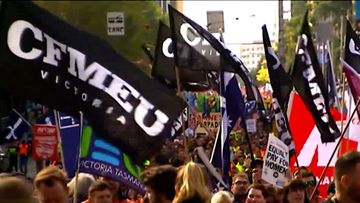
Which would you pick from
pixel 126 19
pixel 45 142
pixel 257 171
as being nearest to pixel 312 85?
pixel 257 171

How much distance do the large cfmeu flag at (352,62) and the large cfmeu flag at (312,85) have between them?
0.66 meters

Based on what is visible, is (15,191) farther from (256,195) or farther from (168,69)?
(168,69)

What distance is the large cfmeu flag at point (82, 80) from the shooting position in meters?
8.37

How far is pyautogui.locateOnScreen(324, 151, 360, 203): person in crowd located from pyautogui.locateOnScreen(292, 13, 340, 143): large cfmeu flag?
7.38 m

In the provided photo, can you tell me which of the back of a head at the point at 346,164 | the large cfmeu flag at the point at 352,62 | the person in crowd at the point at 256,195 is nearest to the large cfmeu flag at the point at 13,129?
the large cfmeu flag at the point at 352,62

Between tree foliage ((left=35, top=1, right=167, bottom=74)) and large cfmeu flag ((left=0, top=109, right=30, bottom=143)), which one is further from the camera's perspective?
tree foliage ((left=35, top=1, right=167, bottom=74))

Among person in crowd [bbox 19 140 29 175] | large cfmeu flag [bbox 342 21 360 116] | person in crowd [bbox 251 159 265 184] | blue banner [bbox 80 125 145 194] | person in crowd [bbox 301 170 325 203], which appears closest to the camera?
blue banner [bbox 80 125 145 194]

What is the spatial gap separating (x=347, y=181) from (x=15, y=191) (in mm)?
1800

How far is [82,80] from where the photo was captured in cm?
844

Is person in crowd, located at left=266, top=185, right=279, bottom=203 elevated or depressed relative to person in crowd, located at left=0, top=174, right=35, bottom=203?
depressed

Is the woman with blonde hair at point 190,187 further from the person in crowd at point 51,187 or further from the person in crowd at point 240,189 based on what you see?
the person in crowd at point 240,189

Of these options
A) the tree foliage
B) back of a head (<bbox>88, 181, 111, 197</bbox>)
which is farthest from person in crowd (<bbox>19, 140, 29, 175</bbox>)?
the tree foliage

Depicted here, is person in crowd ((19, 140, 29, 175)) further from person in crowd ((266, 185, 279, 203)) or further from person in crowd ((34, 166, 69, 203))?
person in crowd ((34, 166, 69, 203))

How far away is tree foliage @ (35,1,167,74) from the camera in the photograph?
5828 cm
